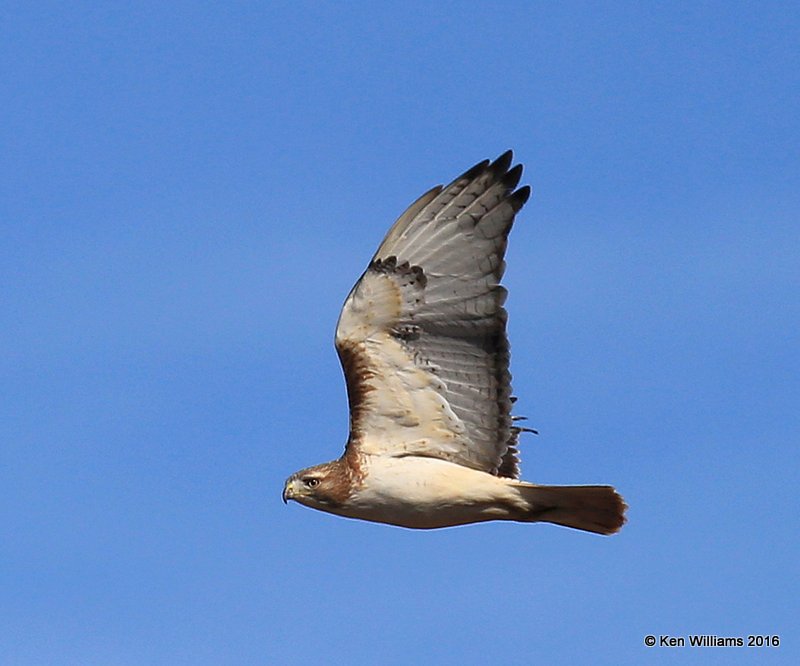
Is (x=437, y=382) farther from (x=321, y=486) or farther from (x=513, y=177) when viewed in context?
(x=513, y=177)

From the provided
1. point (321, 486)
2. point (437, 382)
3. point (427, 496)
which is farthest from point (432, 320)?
point (321, 486)

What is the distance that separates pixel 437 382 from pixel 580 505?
1.50m

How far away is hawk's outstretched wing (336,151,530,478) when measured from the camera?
1339 centimetres

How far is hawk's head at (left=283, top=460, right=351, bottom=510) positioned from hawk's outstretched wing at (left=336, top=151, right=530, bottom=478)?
0.32 meters

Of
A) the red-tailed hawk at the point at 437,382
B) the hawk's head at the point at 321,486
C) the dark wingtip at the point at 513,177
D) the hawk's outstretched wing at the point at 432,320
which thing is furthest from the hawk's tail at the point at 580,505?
the dark wingtip at the point at 513,177

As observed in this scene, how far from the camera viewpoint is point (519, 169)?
13.5 meters

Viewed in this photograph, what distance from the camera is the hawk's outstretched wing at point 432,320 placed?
1339 centimetres

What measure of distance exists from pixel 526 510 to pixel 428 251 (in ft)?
7.17

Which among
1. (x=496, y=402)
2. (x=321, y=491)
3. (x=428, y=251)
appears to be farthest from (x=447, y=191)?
(x=321, y=491)

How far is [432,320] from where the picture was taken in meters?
13.5

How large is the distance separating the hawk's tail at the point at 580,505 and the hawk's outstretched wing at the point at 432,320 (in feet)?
2.62

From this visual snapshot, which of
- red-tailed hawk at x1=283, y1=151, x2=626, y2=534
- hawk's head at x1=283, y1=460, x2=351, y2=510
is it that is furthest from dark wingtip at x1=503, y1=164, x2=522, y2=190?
hawk's head at x1=283, y1=460, x2=351, y2=510

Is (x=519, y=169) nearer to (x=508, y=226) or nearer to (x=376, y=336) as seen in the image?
(x=508, y=226)

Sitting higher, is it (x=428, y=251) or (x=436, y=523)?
(x=428, y=251)
